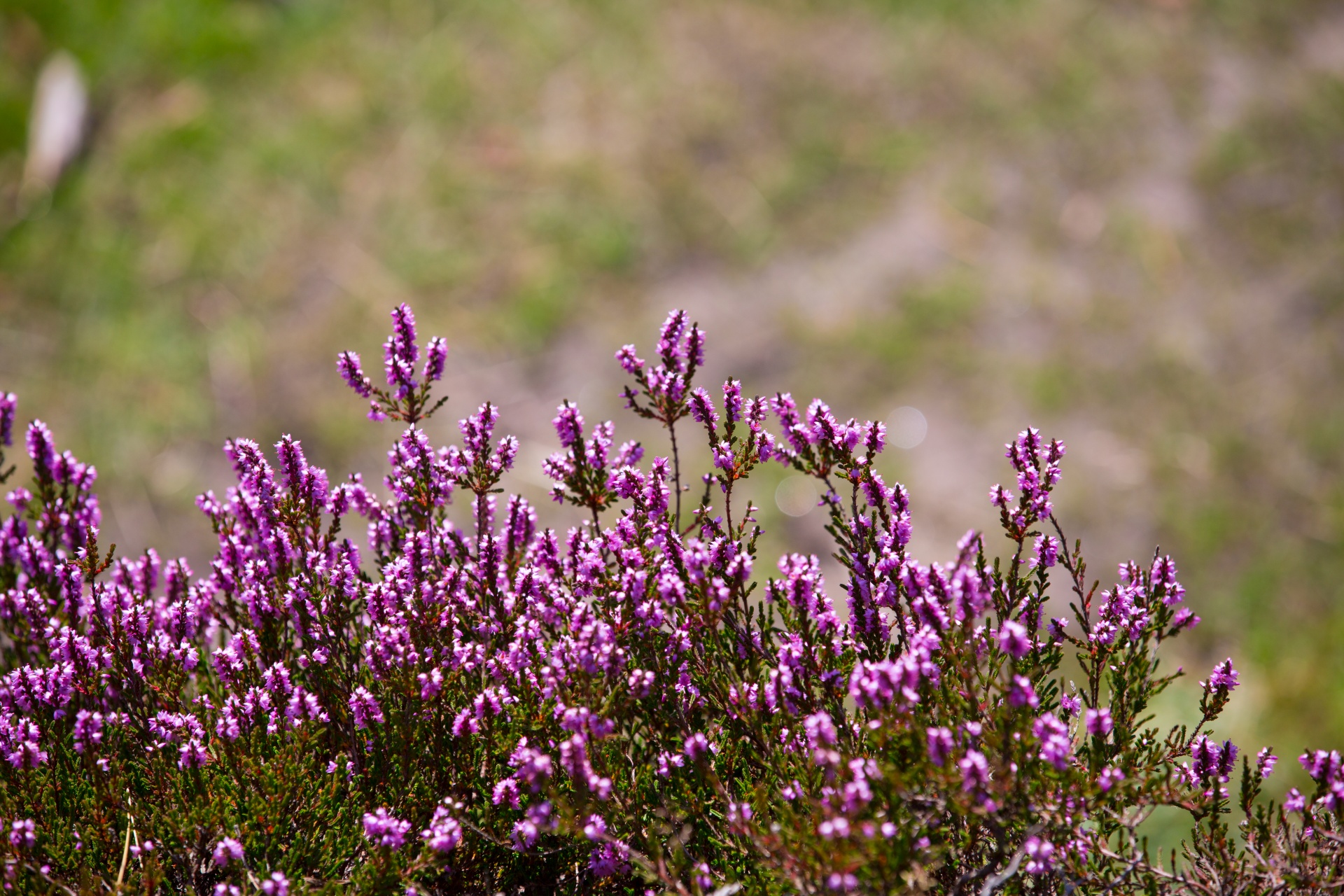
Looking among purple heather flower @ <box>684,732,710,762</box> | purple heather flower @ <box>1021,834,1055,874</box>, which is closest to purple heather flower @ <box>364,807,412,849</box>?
purple heather flower @ <box>684,732,710,762</box>

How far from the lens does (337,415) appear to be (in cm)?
652

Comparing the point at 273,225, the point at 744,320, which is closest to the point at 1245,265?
the point at 744,320

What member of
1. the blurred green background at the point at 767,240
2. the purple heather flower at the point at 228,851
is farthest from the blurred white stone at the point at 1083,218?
the purple heather flower at the point at 228,851

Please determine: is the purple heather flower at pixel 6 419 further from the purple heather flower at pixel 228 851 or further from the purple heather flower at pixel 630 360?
the purple heather flower at pixel 630 360

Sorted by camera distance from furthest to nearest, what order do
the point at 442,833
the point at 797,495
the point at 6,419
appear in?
the point at 797,495, the point at 6,419, the point at 442,833

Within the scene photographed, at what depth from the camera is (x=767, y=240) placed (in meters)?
7.52

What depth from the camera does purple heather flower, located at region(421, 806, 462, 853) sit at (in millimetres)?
2203

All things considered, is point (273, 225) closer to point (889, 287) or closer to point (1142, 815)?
point (889, 287)

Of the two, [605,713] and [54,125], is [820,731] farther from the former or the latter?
[54,125]

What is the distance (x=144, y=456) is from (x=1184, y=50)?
8.19m

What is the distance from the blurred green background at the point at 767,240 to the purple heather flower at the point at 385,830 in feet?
13.1

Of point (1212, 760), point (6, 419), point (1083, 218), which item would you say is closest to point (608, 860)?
point (1212, 760)

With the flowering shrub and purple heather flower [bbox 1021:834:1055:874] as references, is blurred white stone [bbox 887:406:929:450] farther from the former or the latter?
purple heather flower [bbox 1021:834:1055:874]

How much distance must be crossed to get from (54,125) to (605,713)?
7.20m
